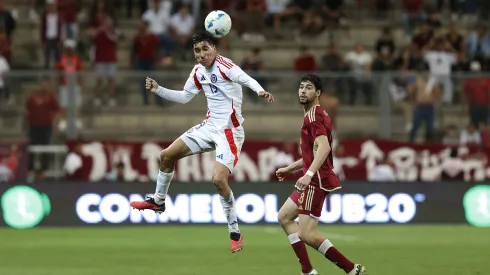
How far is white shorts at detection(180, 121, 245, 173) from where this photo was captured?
13578 mm

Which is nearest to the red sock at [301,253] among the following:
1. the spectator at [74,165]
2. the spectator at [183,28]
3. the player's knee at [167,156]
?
the player's knee at [167,156]

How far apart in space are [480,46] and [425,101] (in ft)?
14.1

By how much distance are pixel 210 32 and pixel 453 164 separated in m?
10.6

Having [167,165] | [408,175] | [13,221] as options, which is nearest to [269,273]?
[167,165]

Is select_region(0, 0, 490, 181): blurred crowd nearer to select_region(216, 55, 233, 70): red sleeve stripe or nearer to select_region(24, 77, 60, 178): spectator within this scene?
select_region(24, 77, 60, 178): spectator

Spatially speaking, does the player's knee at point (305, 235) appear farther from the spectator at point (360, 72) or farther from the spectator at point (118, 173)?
the spectator at point (360, 72)

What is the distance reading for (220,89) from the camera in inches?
532

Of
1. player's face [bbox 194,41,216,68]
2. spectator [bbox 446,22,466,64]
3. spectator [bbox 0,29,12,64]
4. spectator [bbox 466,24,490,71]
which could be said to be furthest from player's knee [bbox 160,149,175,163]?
spectator [bbox 466,24,490,71]

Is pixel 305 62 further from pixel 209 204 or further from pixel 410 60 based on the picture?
pixel 209 204

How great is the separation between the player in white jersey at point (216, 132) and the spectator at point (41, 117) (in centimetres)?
851

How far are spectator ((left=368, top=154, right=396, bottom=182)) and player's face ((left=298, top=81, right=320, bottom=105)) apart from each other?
1084 centimetres

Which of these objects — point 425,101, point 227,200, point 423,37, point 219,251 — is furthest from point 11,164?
point 423,37

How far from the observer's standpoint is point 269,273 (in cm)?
1315

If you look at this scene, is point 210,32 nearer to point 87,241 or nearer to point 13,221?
point 87,241
